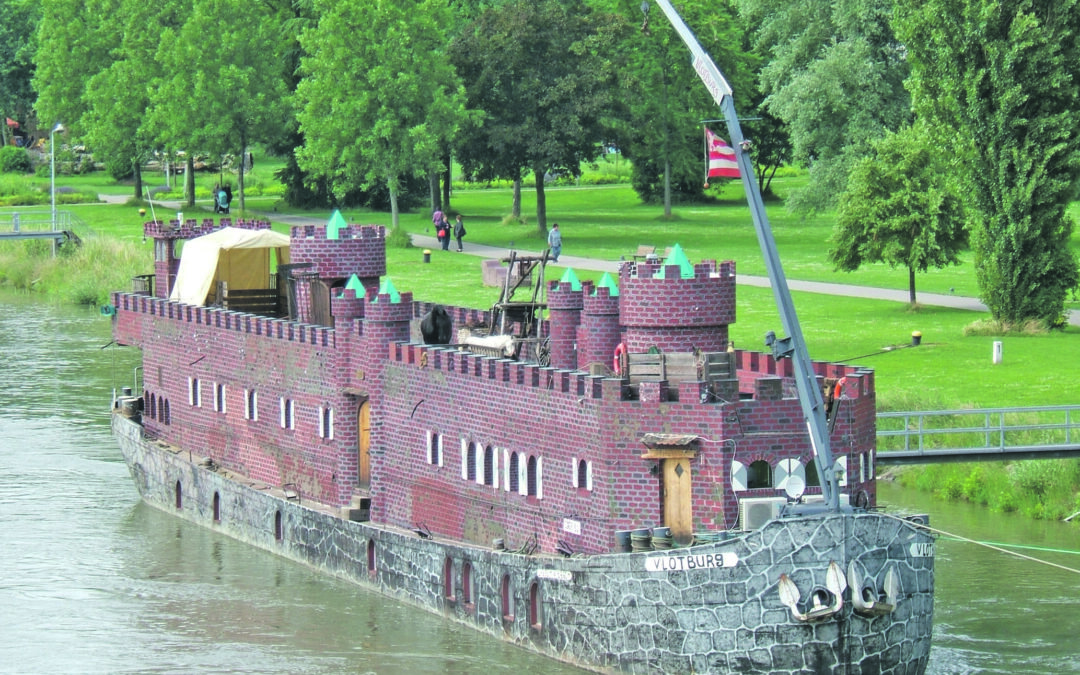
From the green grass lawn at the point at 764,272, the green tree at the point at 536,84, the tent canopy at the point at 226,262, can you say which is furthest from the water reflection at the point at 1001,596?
the green tree at the point at 536,84

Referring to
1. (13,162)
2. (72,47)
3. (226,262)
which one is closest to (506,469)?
(226,262)

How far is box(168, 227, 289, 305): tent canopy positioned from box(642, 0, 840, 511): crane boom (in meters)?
21.0

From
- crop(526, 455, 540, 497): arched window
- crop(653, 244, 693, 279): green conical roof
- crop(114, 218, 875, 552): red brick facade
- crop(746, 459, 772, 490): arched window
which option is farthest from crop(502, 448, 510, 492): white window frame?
crop(746, 459, 772, 490): arched window

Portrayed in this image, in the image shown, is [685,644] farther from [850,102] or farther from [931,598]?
[850,102]

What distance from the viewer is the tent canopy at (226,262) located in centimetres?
4981

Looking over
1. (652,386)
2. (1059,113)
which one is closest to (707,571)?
(652,386)

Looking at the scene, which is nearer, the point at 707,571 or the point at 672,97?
the point at 707,571

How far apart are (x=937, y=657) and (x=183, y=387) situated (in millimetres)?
21553

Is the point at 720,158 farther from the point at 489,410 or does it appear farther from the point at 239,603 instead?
the point at 239,603

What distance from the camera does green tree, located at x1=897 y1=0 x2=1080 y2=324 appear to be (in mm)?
57656

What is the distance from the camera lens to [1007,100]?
5750 centimetres

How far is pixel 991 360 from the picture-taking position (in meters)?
55.9

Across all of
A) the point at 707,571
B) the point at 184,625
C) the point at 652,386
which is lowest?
the point at 184,625

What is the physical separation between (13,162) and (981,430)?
101594 millimetres
